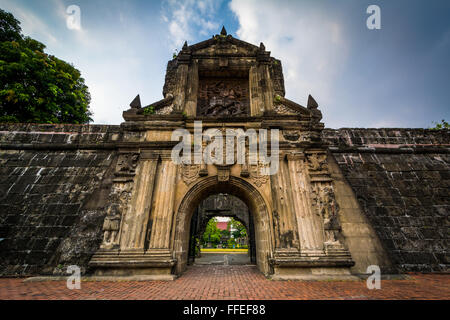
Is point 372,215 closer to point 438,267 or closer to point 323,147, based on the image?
point 438,267

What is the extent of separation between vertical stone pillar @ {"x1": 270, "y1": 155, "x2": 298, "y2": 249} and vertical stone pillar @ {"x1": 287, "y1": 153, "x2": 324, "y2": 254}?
0.17 meters

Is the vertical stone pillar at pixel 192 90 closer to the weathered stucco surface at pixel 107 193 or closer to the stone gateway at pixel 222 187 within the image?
the stone gateway at pixel 222 187

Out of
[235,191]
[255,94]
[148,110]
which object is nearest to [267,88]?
[255,94]

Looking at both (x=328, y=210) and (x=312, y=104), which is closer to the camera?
(x=328, y=210)

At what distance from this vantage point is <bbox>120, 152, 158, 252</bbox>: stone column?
A: 555 cm

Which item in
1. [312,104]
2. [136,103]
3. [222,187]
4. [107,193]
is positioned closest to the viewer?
[107,193]

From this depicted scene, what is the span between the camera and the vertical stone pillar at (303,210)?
5.62m

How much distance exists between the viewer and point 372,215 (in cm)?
682

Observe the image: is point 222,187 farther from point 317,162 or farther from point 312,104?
point 312,104

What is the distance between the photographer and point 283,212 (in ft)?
19.6

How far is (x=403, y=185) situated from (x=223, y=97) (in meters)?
8.42

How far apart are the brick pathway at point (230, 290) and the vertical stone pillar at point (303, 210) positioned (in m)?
1.04

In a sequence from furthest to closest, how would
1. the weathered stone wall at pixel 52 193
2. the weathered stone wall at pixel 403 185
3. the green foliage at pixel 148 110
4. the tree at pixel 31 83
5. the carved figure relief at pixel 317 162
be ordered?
the tree at pixel 31 83
the green foliage at pixel 148 110
the carved figure relief at pixel 317 162
the weathered stone wall at pixel 403 185
the weathered stone wall at pixel 52 193

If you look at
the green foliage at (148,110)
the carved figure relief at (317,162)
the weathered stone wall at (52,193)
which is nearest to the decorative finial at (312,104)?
the carved figure relief at (317,162)
